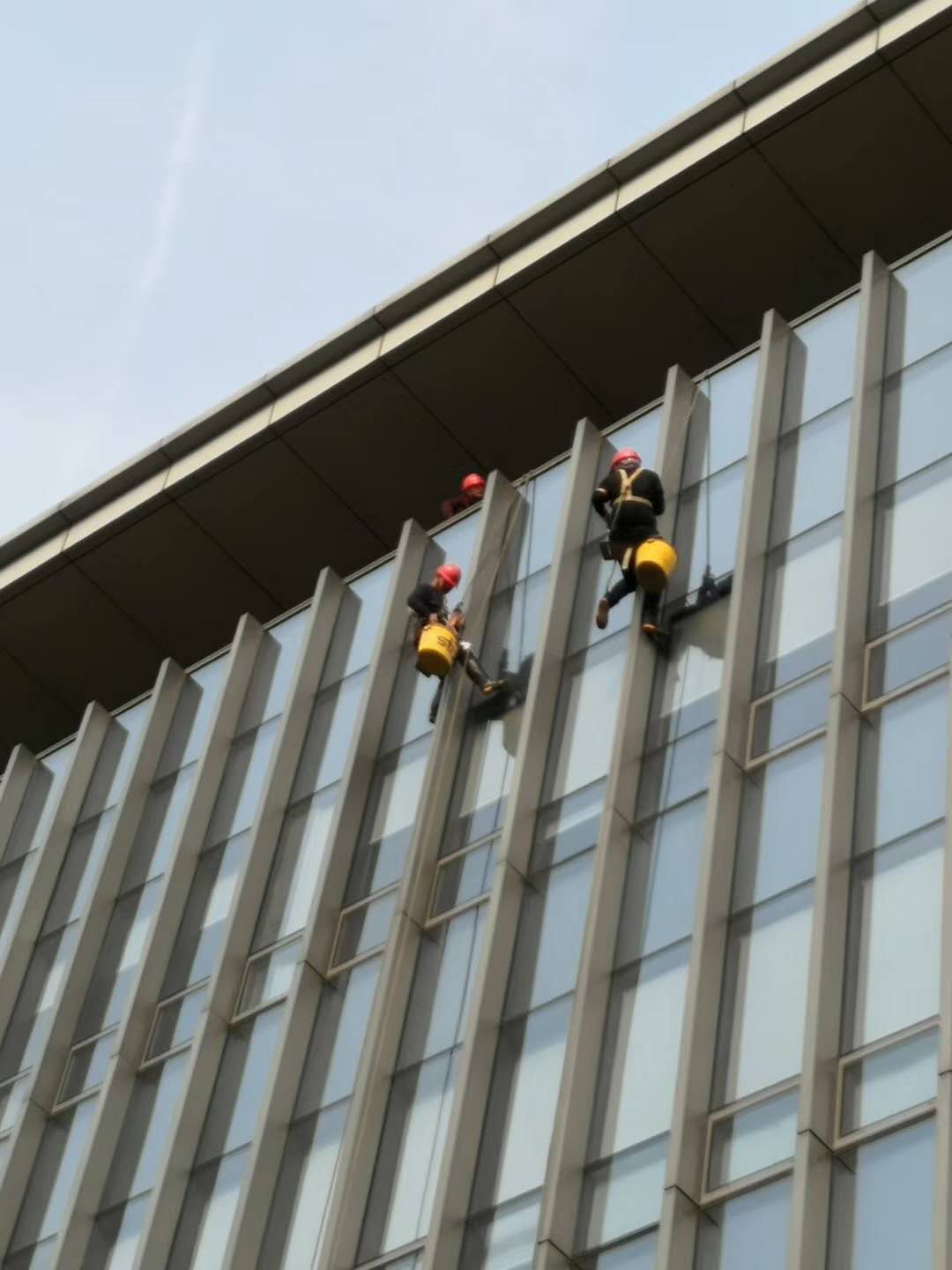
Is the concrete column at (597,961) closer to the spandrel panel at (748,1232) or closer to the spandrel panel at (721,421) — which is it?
the spandrel panel at (721,421)

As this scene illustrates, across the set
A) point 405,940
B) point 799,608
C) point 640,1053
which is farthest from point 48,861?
point 640,1053

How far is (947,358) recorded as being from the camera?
25406mm

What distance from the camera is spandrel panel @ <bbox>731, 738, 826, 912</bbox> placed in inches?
852

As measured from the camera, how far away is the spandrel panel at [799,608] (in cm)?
2359

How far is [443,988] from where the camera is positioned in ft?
78.9

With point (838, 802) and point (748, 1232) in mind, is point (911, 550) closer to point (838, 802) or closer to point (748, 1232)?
point (838, 802)

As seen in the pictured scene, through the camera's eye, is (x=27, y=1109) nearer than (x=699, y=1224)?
No

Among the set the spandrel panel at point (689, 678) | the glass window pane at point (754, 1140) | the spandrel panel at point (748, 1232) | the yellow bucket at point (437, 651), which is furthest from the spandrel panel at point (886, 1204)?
the yellow bucket at point (437, 651)

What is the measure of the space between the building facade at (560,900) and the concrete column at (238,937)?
51mm

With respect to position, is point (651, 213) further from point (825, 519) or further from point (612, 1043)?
point (612, 1043)

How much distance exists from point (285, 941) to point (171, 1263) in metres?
3.63

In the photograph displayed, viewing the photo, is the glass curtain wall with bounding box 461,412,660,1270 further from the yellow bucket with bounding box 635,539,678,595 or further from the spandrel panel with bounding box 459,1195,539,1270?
the yellow bucket with bounding box 635,539,678,595

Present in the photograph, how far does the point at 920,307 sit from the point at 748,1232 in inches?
428

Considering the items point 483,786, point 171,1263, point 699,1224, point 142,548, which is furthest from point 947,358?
point 142,548
